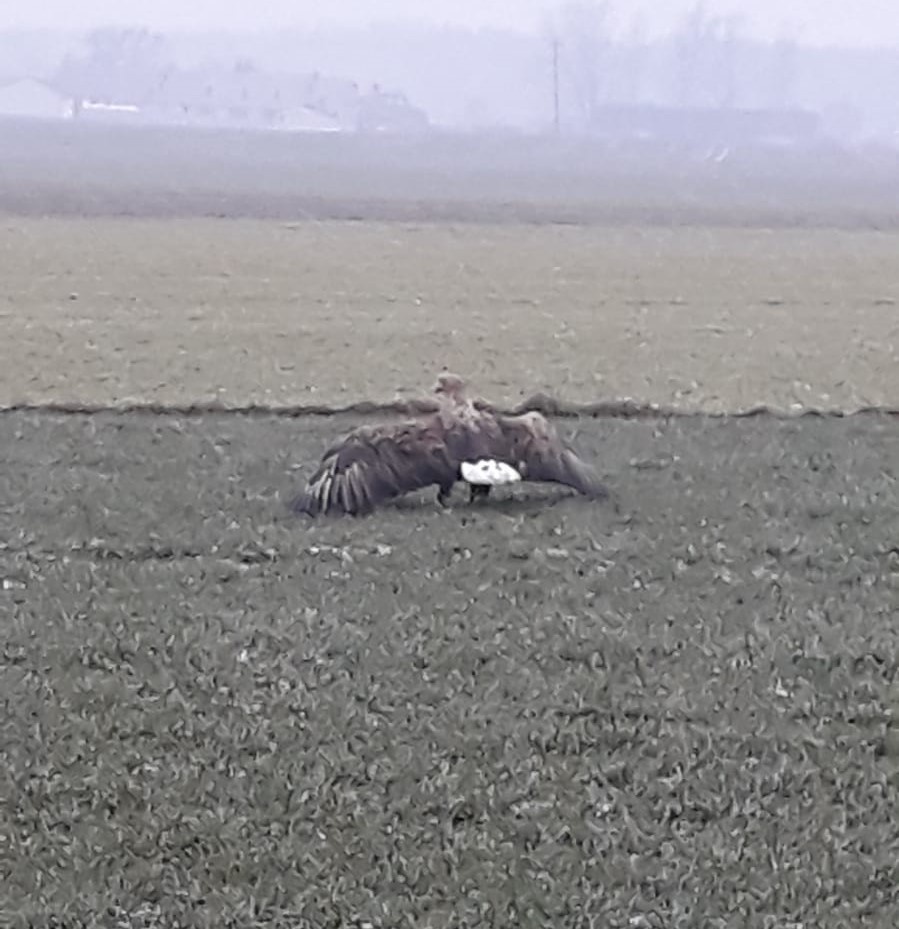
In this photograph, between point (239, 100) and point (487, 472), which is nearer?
point (487, 472)

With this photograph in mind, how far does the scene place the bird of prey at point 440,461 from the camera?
426 centimetres

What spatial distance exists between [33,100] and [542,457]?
149ft

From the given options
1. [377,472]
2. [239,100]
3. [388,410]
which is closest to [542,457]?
[377,472]

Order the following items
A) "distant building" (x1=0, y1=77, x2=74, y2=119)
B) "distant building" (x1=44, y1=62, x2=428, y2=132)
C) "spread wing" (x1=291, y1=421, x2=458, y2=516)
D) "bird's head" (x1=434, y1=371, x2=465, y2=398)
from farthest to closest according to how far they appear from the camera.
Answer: "distant building" (x1=0, y1=77, x2=74, y2=119), "distant building" (x1=44, y1=62, x2=428, y2=132), "bird's head" (x1=434, y1=371, x2=465, y2=398), "spread wing" (x1=291, y1=421, x2=458, y2=516)

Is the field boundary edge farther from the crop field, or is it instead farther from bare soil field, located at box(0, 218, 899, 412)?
bare soil field, located at box(0, 218, 899, 412)

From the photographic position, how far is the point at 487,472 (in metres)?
4.29

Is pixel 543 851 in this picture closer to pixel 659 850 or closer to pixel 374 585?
pixel 659 850

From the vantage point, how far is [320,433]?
207 inches

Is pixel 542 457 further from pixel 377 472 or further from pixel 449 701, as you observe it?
pixel 449 701

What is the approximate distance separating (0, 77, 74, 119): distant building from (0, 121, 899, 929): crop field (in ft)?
133

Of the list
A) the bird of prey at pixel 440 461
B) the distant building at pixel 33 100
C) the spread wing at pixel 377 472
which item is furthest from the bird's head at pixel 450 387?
the distant building at pixel 33 100

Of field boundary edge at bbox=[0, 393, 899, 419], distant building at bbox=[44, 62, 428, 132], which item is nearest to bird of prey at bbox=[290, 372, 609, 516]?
field boundary edge at bbox=[0, 393, 899, 419]

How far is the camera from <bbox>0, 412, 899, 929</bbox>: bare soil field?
241cm

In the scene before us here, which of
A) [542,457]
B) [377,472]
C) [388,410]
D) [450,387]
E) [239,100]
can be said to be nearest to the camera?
[377,472]
